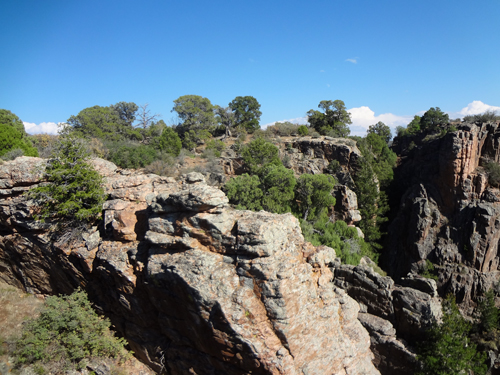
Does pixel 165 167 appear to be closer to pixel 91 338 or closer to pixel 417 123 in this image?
pixel 91 338

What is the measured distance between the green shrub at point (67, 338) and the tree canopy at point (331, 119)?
4111 centimetres

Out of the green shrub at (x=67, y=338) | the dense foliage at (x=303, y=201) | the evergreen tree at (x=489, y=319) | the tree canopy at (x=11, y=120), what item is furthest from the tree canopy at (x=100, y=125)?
the evergreen tree at (x=489, y=319)

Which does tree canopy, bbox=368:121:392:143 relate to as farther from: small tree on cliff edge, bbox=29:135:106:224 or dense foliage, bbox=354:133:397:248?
small tree on cliff edge, bbox=29:135:106:224

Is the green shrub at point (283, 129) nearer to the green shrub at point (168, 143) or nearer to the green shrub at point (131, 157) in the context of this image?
→ the green shrub at point (168, 143)

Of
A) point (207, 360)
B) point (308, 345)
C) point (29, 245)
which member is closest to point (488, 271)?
point (308, 345)

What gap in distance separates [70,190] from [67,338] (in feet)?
23.8

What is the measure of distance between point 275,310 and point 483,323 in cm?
1956

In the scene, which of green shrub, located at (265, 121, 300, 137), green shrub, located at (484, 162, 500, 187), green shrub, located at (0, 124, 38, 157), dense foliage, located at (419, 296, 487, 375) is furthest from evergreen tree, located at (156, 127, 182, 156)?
green shrub, located at (484, 162, 500, 187)

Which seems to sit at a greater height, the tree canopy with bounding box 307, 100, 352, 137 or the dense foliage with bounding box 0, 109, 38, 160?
the tree canopy with bounding box 307, 100, 352, 137

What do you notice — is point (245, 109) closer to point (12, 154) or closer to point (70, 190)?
point (12, 154)

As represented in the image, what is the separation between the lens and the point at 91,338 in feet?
42.2

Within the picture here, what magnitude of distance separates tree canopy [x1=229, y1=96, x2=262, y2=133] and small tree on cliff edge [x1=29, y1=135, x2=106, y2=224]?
3844cm

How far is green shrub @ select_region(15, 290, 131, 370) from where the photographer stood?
479 inches

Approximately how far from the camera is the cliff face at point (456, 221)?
27.5 meters
